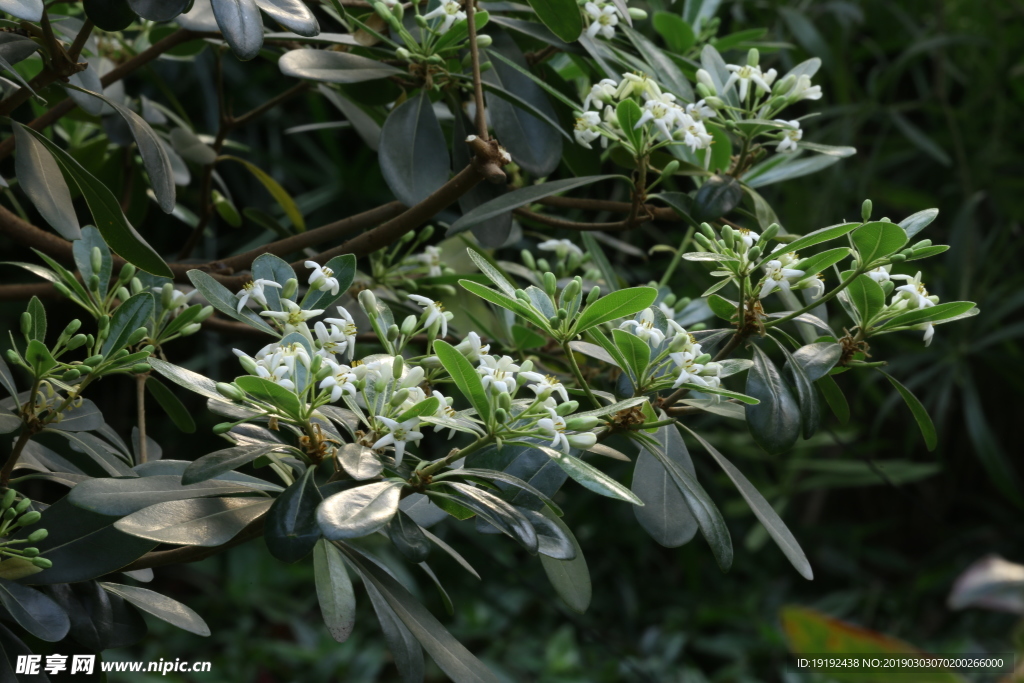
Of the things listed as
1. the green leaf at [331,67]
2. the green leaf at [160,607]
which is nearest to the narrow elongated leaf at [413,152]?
the green leaf at [331,67]

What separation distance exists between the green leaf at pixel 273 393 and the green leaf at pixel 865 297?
14.7 inches

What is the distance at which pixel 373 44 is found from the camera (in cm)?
76

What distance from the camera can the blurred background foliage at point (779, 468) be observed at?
1.71 m

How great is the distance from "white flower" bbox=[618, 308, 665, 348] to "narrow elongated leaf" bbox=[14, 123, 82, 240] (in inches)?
14.7

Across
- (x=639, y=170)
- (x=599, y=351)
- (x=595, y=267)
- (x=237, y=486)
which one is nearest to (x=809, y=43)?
(x=595, y=267)

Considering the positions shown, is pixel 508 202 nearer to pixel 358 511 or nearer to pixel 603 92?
pixel 603 92

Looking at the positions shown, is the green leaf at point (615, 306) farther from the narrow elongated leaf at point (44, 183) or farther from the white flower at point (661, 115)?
the narrow elongated leaf at point (44, 183)

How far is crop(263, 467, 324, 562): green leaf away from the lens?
424 millimetres

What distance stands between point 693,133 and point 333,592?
0.42m

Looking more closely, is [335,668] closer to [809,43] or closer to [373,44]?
[373,44]

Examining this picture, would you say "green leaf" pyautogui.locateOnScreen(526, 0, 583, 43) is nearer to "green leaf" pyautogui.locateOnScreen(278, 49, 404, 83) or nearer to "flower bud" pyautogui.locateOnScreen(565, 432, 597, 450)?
"green leaf" pyautogui.locateOnScreen(278, 49, 404, 83)

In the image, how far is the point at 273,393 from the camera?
432mm

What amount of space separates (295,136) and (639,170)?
160 centimetres

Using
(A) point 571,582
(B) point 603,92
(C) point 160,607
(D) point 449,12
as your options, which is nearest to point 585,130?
(B) point 603,92
